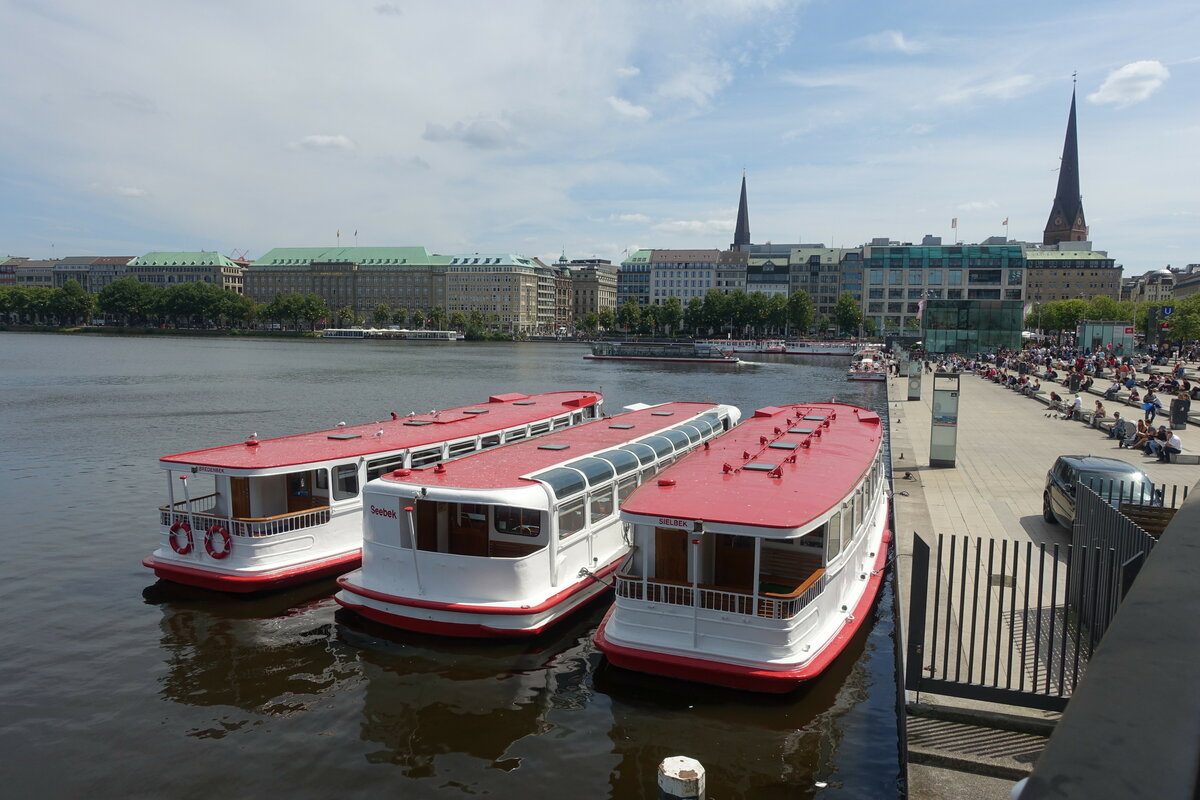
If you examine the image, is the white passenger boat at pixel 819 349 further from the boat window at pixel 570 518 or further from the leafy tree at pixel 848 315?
the boat window at pixel 570 518

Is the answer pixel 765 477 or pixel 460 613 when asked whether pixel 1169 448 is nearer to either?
pixel 765 477

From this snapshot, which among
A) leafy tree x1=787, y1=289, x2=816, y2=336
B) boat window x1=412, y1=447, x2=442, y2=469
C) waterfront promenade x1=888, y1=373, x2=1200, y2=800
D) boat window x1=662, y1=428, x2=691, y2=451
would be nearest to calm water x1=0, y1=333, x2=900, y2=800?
waterfront promenade x1=888, y1=373, x2=1200, y2=800

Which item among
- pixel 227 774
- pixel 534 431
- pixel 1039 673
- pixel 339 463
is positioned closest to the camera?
Result: pixel 1039 673

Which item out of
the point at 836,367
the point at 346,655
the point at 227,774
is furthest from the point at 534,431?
the point at 836,367

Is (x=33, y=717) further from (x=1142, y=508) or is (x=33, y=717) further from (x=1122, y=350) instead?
(x=1122, y=350)

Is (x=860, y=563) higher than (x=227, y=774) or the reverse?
higher

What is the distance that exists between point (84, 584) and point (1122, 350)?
278 feet

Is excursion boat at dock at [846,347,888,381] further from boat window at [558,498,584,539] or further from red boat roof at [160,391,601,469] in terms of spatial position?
boat window at [558,498,584,539]

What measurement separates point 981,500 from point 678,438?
791 cm

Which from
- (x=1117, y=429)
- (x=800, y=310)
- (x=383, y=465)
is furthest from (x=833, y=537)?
(x=800, y=310)

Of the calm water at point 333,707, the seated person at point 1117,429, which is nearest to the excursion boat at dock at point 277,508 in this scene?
the calm water at point 333,707

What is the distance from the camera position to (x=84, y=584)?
18.5 meters

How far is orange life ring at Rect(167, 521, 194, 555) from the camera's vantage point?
1709 centimetres

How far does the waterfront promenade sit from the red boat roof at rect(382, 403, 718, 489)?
22.1 ft
